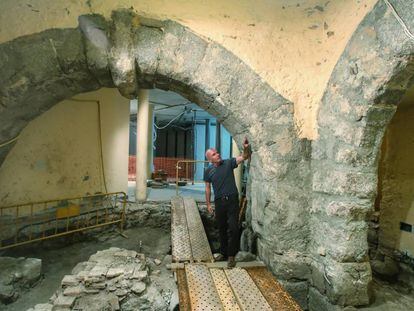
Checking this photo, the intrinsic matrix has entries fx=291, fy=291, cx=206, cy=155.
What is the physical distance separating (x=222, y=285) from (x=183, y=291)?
0.99ft

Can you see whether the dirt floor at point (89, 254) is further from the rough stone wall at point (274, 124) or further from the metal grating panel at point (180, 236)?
the rough stone wall at point (274, 124)

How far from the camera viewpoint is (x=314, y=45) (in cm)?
246

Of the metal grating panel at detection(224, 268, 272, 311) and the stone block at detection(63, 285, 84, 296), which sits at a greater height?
the metal grating panel at detection(224, 268, 272, 311)

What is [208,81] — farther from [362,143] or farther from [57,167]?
[57,167]

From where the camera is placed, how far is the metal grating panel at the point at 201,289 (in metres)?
1.93

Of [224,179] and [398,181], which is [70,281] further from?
[398,181]

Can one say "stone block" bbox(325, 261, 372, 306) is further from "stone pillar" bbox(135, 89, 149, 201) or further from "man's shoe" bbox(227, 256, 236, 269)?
"stone pillar" bbox(135, 89, 149, 201)

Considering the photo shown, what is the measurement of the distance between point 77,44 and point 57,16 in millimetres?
257

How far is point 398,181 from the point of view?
353cm

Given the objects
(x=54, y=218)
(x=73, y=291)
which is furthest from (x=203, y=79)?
(x=54, y=218)

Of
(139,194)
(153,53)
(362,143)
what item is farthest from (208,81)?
(139,194)

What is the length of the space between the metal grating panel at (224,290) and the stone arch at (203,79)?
42 centimetres

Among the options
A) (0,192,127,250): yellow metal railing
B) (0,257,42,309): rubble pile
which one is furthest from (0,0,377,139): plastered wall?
(0,192,127,250): yellow metal railing

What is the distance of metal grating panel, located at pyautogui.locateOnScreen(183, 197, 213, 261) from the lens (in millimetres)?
2914
